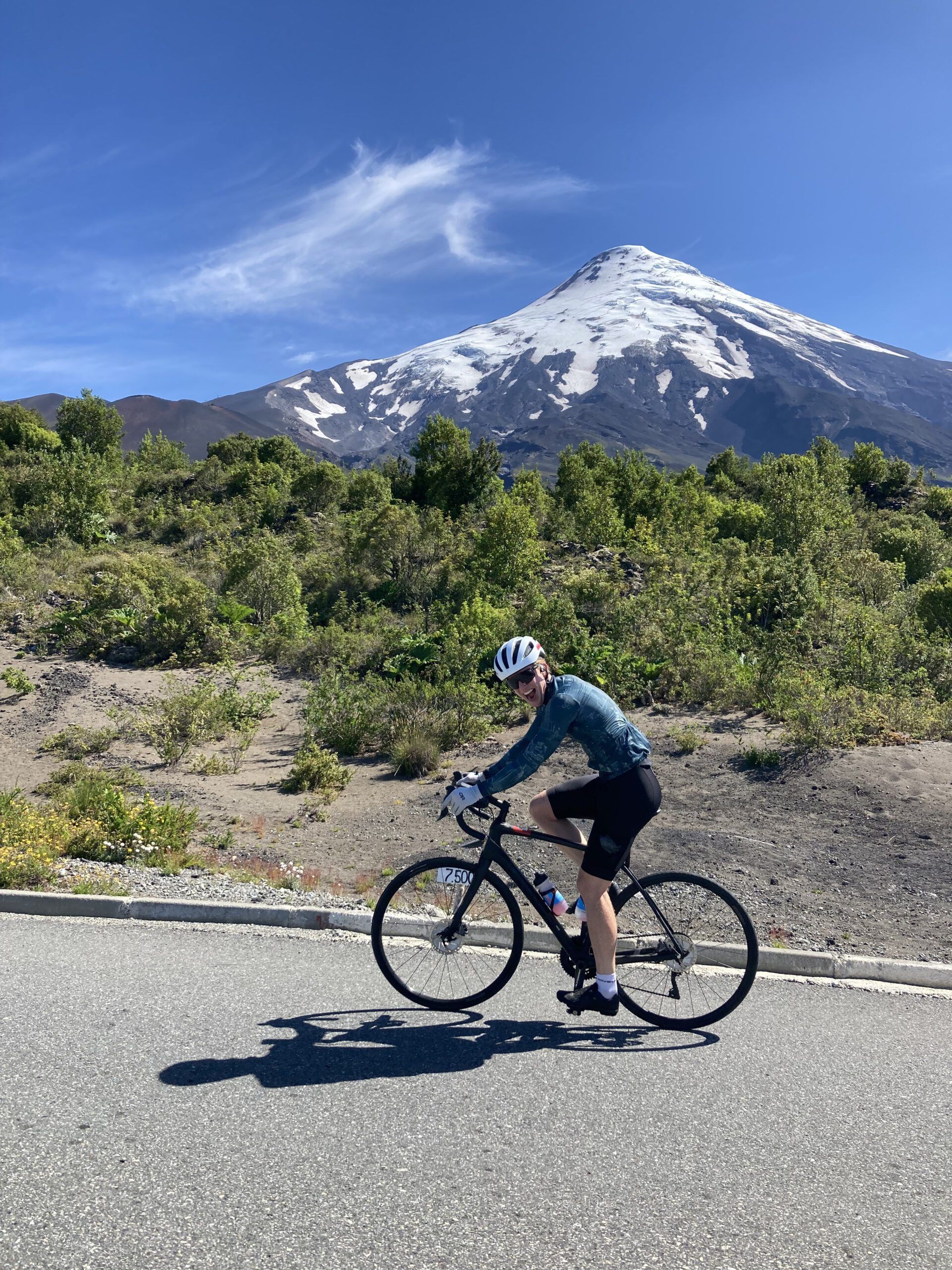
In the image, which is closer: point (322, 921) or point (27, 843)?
point (322, 921)

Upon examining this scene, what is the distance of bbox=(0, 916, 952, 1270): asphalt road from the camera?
252cm

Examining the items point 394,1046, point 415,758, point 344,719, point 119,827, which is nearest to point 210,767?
point 344,719

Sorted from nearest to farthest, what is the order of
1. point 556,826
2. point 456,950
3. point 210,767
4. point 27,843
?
1. point 556,826
2. point 456,950
3. point 27,843
4. point 210,767

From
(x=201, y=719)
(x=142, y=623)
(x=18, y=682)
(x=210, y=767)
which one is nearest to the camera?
(x=210, y=767)

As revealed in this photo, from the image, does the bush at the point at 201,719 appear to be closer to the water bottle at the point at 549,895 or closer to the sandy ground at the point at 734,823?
the sandy ground at the point at 734,823

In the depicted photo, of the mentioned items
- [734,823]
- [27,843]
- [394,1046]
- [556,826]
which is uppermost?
[556,826]

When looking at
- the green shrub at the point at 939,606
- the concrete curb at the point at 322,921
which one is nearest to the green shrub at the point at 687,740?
the concrete curb at the point at 322,921

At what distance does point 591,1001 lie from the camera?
3.97 m

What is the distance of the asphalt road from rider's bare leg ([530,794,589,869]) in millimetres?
851

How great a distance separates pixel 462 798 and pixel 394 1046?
3.87ft

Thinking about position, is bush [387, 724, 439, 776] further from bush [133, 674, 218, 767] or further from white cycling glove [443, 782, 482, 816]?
white cycling glove [443, 782, 482, 816]

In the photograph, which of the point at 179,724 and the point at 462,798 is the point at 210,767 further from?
the point at 462,798

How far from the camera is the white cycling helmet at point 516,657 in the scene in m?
3.89

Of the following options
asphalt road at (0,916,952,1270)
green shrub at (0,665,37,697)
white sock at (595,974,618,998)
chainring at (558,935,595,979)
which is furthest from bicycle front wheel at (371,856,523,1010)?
green shrub at (0,665,37,697)
